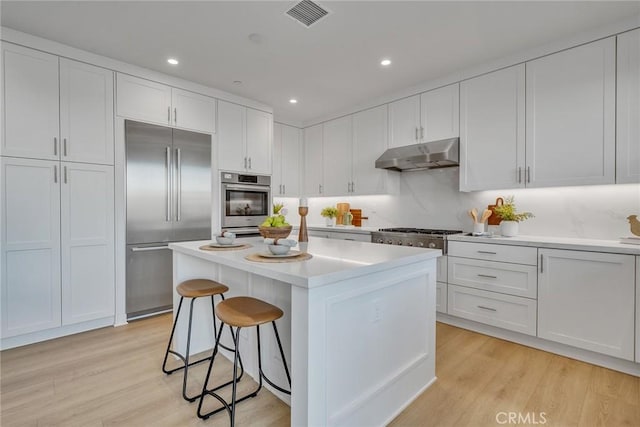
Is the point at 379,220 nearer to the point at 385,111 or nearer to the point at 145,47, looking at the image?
the point at 385,111

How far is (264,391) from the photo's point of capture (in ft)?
6.27

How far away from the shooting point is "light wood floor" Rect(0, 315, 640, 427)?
168 cm

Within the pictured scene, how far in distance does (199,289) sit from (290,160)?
333 cm

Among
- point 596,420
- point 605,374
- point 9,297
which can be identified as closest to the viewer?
point 596,420

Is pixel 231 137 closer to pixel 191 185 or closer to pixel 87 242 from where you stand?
pixel 191 185

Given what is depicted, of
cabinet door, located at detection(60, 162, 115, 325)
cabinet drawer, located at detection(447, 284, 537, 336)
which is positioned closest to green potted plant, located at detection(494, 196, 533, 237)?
cabinet drawer, located at detection(447, 284, 537, 336)

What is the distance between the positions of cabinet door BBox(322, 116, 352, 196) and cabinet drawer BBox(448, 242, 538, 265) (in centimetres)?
180

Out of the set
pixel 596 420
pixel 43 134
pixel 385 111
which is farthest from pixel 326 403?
pixel 385 111

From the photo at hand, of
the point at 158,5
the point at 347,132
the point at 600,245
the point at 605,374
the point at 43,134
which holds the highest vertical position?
the point at 158,5

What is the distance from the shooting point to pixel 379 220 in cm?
440

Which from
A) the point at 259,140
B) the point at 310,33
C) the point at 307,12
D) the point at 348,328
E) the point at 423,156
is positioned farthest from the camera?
the point at 259,140

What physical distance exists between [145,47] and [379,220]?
332 cm

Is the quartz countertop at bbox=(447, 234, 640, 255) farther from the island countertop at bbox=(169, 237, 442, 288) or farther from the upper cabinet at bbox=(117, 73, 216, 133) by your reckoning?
the upper cabinet at bbox=(117, 73, 216, 133)

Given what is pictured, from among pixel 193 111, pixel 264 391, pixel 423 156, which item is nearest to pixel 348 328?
pixel 264 391
